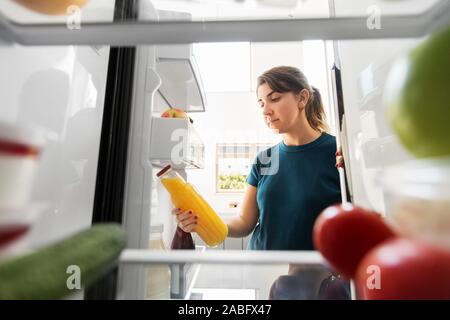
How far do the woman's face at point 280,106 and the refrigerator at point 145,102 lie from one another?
6.2 inches

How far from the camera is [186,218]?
2.44ft

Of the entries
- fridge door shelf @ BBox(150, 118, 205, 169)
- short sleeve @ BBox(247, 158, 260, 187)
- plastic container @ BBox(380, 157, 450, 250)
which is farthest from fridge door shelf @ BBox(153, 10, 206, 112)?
plastic container @ BBox(380, 157, 450, 250)

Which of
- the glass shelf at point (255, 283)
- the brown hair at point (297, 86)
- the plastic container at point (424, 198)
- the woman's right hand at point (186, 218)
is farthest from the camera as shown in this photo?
the brown hair at point (297, 86)

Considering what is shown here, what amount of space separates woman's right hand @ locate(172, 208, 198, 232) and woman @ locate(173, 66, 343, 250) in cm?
30

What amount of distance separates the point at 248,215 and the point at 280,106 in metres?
0.45

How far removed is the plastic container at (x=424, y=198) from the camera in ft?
0.64

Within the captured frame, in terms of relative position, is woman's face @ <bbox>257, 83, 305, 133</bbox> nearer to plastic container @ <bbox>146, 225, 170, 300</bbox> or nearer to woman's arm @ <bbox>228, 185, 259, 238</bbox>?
woman's arm @ <bbox>228, 185, 259, 238</bbox>

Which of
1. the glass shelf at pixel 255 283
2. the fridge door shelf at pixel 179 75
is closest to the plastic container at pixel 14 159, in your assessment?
the glass shelf at pixel 255 283

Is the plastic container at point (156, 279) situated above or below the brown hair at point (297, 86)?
below
